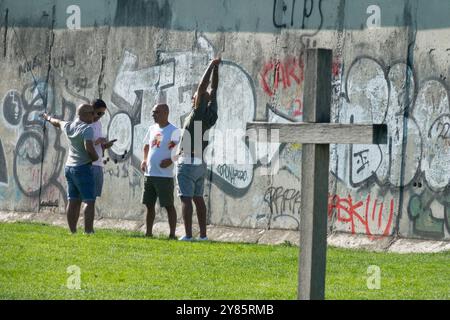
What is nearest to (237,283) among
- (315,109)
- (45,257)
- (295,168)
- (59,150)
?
(45,257)

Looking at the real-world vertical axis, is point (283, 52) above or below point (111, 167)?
above

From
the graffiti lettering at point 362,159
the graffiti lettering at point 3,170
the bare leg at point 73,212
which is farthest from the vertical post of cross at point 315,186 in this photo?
the graffiti lettering at point 3,170

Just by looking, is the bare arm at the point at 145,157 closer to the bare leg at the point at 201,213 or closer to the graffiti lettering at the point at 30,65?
the bare leg at the point at 201,213

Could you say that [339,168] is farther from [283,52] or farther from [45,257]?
[45,257]

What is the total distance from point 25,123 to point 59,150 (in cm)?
87

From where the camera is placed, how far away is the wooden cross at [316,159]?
891 centimetres

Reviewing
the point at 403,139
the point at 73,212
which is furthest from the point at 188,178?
the point at 403,139

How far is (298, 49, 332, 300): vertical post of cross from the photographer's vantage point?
8.94 m

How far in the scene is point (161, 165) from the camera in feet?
57.3

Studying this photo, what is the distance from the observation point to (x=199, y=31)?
1875 cm

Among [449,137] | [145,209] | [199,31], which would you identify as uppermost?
[199,31]

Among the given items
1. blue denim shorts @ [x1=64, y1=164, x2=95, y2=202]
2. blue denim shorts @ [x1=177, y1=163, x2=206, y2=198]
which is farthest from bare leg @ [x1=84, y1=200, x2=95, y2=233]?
blue denim shorts @ [x1=177, y1=163, x2=206, y2=198]

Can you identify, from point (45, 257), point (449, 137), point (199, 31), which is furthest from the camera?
point (199, 31)

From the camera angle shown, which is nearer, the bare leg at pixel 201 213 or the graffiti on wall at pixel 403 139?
the graffiti on wall at pixel 403 139
